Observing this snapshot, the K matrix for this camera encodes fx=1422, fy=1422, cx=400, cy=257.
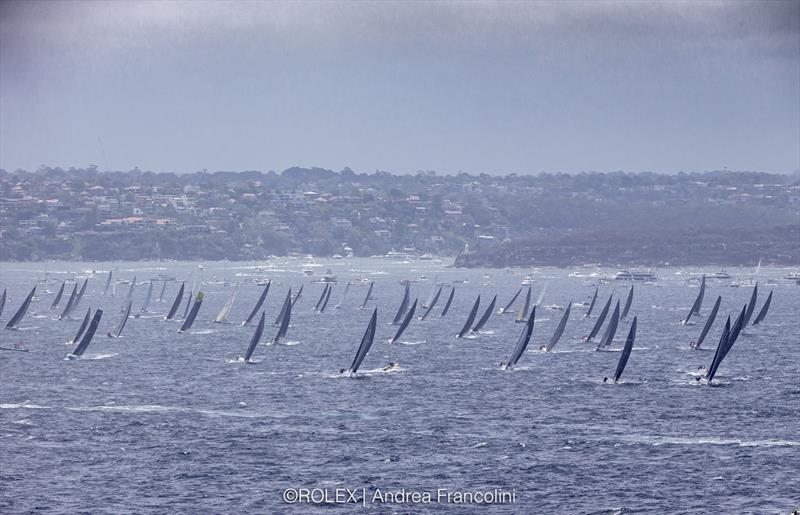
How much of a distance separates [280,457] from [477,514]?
15.3 metres

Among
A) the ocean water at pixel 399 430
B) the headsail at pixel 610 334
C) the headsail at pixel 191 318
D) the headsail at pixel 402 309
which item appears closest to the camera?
the ocean water at pixel 399 430

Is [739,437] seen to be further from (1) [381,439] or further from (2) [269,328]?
(2) [269,328]

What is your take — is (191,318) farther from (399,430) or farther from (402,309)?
(399,430)

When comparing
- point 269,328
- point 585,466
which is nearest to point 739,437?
point 585,466

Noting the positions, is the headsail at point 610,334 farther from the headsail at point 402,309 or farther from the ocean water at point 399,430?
the headsail at point 402,309

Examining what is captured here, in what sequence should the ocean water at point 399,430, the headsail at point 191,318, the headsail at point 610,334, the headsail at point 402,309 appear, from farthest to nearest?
the headsail at point 402,309, the headsail at point 191,318, the headsail at point 610,334, the ocean water at point 399,430

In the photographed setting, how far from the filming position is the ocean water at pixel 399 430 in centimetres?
6606

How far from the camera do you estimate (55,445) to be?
78.0 m

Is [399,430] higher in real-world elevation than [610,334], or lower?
lower

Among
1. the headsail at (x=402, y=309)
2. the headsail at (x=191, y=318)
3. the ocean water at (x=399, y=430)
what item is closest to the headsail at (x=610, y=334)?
the ocean water at (x=399, y=430)

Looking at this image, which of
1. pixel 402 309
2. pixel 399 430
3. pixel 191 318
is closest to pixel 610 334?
pixel 402 309

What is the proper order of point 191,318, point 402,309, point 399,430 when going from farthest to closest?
point 402,309, point 191,318, point 399,430

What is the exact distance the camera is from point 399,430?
82.7m

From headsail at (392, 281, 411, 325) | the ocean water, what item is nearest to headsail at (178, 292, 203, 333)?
the ocean water
